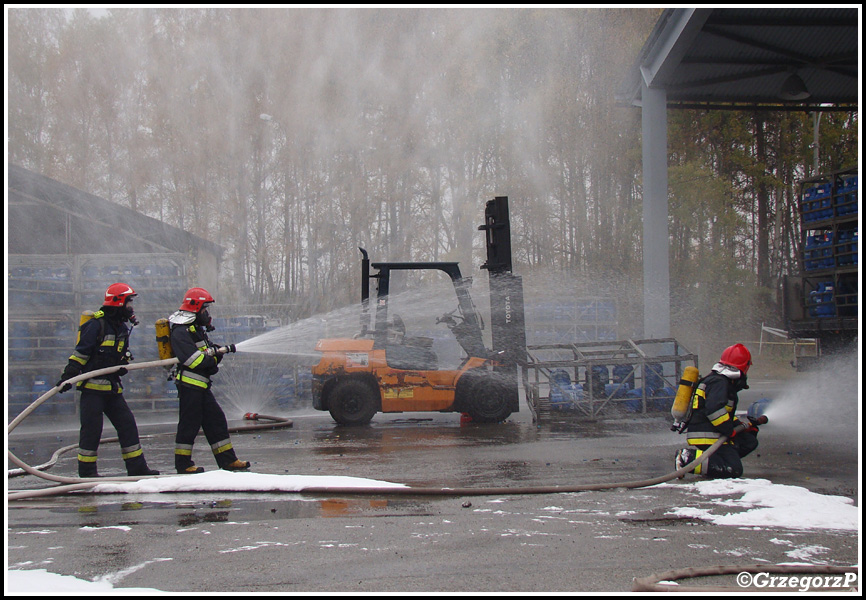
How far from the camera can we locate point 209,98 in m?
19.6

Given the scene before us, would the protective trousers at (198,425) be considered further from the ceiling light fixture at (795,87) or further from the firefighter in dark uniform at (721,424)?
the ceiling light fixture at (795,87)

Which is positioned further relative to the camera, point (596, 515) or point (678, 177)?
point (678, 177)

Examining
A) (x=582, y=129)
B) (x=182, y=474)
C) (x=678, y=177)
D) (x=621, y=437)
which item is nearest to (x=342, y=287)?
(x=582, y=129)

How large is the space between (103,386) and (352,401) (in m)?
3.88

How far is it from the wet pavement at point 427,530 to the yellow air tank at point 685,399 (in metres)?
0.50

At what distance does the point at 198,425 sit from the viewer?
6398 mm

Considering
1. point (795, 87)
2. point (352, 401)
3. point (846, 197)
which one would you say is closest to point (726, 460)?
→ point (352, 401)

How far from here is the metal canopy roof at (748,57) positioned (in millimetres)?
11234

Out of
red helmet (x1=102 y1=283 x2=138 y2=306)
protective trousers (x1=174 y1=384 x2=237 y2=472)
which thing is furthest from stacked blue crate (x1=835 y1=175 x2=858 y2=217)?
red helmet (x1=102 y1=283 x2=138 y2=306)

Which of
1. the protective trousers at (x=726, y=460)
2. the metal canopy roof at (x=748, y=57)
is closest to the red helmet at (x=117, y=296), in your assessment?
the protective trousers at (x=726, y=460)

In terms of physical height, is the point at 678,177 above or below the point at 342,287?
above

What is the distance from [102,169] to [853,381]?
18847 millimetres

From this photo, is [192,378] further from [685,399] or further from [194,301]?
[685,399]

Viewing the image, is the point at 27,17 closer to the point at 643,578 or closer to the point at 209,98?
the point at 209,98
